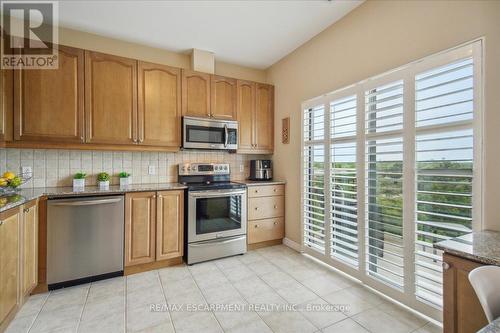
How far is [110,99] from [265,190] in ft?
7.26

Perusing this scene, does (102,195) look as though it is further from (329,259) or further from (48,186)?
(329,259)

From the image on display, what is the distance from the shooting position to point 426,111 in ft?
5.99

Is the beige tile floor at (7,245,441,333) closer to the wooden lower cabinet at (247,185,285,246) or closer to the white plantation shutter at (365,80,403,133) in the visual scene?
the wooden lower cabinet at (247,185,285,246)

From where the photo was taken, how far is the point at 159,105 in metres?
2.96

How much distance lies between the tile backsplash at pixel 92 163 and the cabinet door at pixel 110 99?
377mm

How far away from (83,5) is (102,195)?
188 centimetres

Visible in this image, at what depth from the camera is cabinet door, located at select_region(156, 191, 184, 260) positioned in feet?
8.89

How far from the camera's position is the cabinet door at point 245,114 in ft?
11.4

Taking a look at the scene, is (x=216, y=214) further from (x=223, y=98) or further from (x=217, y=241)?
(x=223, y=98)

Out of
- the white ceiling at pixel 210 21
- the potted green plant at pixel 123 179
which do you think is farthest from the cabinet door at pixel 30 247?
the white ceiling at pixel 210 21

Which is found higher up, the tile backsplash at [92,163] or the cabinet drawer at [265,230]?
the tile backsplash at [92,163]

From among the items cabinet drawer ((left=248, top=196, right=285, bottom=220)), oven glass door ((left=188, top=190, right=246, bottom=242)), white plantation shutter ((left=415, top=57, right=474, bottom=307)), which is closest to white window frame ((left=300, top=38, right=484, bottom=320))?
white plantation shutter ((left=415, top=57, right=474, bottom=307))

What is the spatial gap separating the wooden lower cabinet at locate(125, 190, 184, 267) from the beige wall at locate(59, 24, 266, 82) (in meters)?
1.83

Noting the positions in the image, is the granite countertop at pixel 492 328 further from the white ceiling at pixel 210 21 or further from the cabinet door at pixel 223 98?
the cabinet door at pixel 223 98
